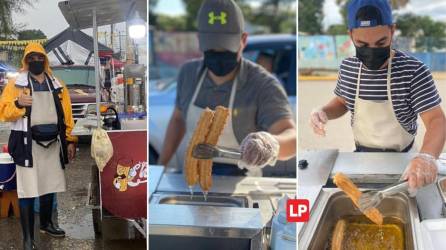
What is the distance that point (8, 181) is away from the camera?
1968 millimetres

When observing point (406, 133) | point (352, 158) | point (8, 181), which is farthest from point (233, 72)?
point (8, 181)

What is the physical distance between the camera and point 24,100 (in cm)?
189

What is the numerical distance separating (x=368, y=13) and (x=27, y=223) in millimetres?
1511

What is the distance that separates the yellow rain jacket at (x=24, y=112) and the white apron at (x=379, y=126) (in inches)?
42.6

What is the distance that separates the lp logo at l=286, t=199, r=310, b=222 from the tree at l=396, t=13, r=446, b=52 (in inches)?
26.6

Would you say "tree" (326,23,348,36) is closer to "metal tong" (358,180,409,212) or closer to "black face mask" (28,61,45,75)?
"metal tong" (358,180,409,212)

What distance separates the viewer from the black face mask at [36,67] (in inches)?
74.1

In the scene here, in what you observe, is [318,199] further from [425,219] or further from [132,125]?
[132,125]

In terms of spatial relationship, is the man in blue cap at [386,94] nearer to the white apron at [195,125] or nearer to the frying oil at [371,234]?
the frying oil at [371,234]

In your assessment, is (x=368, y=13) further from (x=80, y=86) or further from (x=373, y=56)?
(x=80, y=86)

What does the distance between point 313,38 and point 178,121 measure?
1.94ft

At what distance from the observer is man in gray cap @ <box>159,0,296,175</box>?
1845 mm

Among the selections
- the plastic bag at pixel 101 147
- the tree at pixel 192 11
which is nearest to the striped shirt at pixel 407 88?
the tree at pixel 192 11

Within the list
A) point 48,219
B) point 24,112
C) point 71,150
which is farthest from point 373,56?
point 48,219
